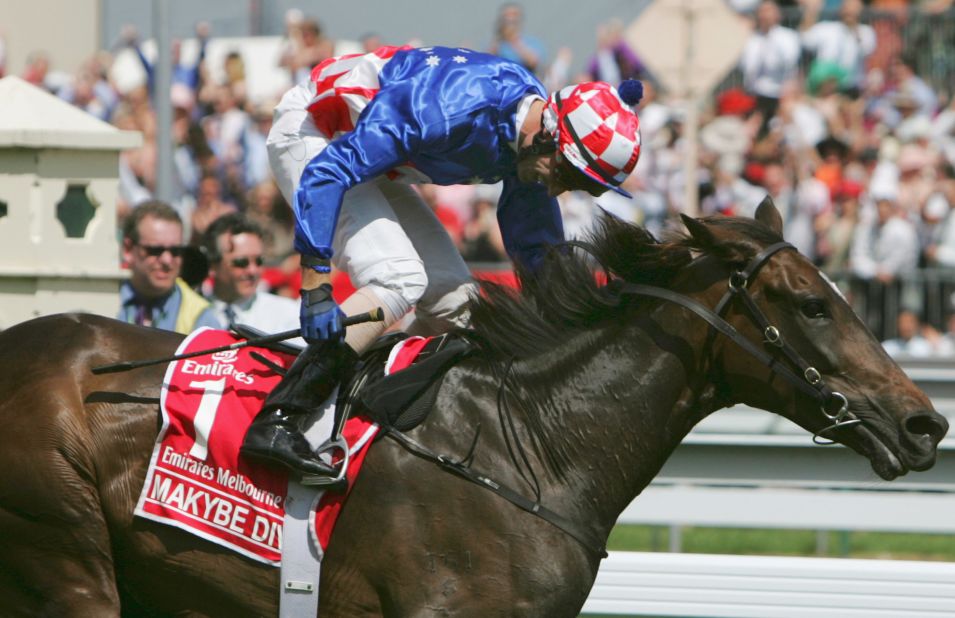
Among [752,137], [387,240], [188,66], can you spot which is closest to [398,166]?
[387,240]

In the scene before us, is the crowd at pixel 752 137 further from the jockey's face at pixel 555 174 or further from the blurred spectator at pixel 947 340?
the jockey's face at pixel 555 174

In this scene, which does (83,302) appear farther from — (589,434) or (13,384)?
(589,434)

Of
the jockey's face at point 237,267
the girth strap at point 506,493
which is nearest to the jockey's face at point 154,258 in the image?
the jockey's face at point 237,267

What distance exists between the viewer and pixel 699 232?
13.9 ft

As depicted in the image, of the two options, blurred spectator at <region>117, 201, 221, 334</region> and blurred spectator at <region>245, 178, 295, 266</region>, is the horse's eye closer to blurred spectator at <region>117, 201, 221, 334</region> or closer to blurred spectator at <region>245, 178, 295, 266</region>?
blurred spectator at <region>117, 201, 221, 334</region>

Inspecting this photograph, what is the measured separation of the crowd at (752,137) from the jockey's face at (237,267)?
3.02 meters

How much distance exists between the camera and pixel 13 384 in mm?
4359

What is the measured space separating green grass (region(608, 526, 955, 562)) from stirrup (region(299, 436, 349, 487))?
165 inches

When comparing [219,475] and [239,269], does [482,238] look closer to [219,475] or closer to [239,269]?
[239,269]

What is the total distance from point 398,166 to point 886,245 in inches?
309

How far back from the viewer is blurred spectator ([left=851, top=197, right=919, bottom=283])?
11602 mm

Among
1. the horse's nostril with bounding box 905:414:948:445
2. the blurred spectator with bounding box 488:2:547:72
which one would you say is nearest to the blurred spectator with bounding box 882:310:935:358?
the blurred spectator with bounding box 488:2:547:72

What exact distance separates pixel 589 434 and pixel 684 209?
8.23 metres

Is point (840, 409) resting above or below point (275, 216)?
above
